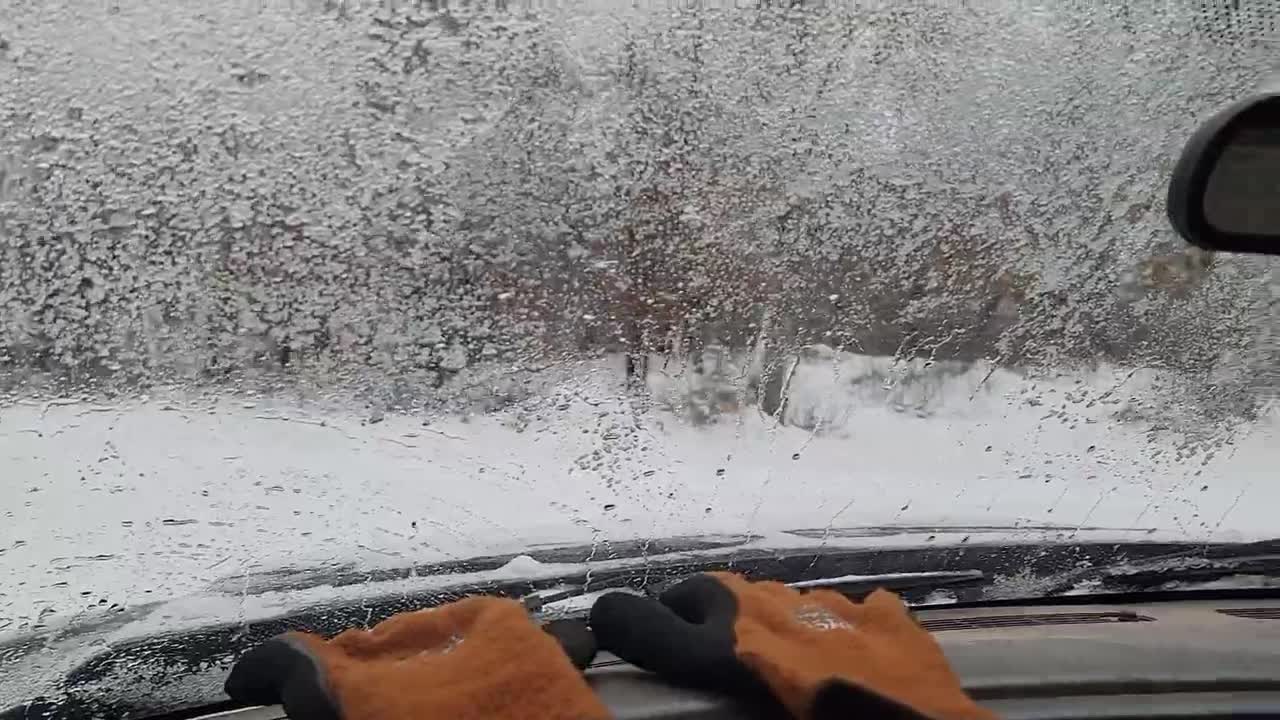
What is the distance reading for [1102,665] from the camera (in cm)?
206

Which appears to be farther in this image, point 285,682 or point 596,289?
point 596,289

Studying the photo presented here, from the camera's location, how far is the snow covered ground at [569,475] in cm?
210

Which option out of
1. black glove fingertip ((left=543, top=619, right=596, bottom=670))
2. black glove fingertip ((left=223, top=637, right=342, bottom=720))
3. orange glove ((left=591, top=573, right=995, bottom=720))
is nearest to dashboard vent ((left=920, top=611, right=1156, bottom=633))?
orange glove ((left=591, top=573, right=995, bottom=720))

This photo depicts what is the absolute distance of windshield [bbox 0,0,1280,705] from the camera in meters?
2.18

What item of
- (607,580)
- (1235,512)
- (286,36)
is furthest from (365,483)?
(1235,512)

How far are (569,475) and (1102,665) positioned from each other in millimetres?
1308

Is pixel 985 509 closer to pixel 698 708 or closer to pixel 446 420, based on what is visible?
pixel 698 708

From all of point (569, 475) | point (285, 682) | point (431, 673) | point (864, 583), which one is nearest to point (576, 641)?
point (431, 673)

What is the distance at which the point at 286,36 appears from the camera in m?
2.39

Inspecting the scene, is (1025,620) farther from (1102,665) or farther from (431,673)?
(431,673)

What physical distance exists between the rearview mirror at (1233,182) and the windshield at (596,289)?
0.93 metres

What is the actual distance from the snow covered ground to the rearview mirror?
0.94 metres

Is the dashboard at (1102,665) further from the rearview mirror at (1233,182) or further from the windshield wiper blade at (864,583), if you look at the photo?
the rearview mirror at (1233,182)

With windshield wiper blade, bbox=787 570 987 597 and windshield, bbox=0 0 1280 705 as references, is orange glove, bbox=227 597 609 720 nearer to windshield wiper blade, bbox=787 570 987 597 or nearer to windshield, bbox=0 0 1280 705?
windshield, bbox=0 0 1280 705
